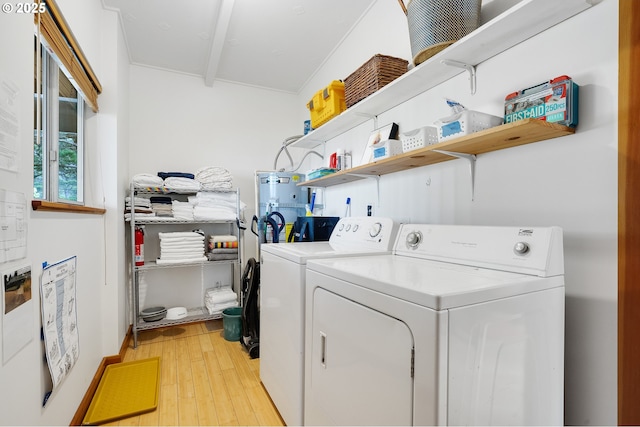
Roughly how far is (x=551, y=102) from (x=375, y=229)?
3.15 feet

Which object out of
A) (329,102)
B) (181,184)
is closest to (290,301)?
(329,102)

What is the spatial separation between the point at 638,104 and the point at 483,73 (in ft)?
2.07

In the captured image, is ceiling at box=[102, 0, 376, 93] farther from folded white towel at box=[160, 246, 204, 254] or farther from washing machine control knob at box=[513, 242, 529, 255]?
washing machine control knob at box=[513, 242, 529, 255]

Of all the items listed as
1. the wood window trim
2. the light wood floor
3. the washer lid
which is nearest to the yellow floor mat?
the light wood floor

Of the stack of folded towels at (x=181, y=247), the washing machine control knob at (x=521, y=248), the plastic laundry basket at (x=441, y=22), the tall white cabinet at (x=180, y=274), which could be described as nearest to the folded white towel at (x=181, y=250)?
the stack of folded towels at (x=181, y=247)

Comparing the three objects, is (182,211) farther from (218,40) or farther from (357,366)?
(357,366)

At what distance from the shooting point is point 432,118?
1.69 m

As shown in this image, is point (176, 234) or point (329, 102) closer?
point (329, 102)

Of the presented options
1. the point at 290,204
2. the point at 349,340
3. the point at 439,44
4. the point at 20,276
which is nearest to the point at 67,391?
the point at 20,276

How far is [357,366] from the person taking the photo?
1004 mm

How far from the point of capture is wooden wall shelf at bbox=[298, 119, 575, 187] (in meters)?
1.03

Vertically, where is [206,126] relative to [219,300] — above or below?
above

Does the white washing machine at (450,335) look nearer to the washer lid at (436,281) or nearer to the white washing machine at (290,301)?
the washer lid at (436,281)

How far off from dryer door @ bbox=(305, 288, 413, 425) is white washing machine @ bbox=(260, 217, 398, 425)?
0.46 feet
